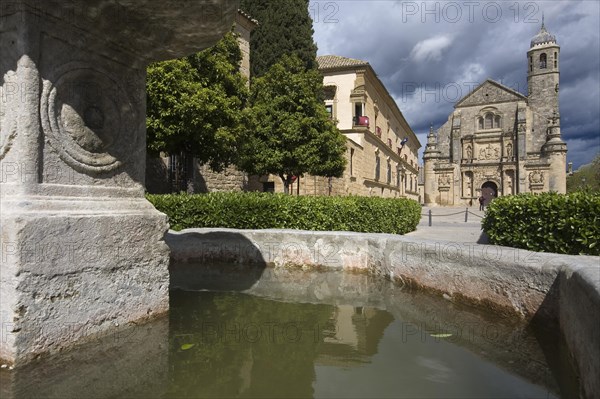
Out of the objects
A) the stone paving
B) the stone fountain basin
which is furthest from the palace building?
the stone fountain basin

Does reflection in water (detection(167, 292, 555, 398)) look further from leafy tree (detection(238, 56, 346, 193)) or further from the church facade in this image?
the church facade

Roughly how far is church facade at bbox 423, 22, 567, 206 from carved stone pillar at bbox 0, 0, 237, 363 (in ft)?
143

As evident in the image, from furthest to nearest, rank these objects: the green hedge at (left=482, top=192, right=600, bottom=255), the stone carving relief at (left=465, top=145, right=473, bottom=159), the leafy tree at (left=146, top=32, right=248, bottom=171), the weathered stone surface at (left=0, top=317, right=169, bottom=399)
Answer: the stone carving relief at (left=465, top=145, right=473, bottom=159)
the leafy tree at (left=146, top=32, right=248, bottom=171)
the green hedge at (left=482, top=192, right=600, bottom=255)
the weathered stone surface at (left=0, top=317, right=169, bottom=399)

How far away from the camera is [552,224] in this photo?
12.7ft

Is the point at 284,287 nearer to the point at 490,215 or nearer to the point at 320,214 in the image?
the point at 320,214

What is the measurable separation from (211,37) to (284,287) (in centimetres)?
303

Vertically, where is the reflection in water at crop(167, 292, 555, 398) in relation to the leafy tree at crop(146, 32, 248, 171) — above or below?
below

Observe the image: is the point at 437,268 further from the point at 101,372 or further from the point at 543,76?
the point at 543,76

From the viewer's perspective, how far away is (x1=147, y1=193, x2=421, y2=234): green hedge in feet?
22.0

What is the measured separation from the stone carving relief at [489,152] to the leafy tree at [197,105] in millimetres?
40798

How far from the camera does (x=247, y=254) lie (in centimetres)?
582

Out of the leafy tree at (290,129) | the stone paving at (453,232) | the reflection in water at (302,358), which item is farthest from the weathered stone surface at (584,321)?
the leafy tree at (290,129)

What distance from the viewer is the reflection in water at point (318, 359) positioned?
2146mm

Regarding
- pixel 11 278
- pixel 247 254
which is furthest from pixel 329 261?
pixel 11 278
